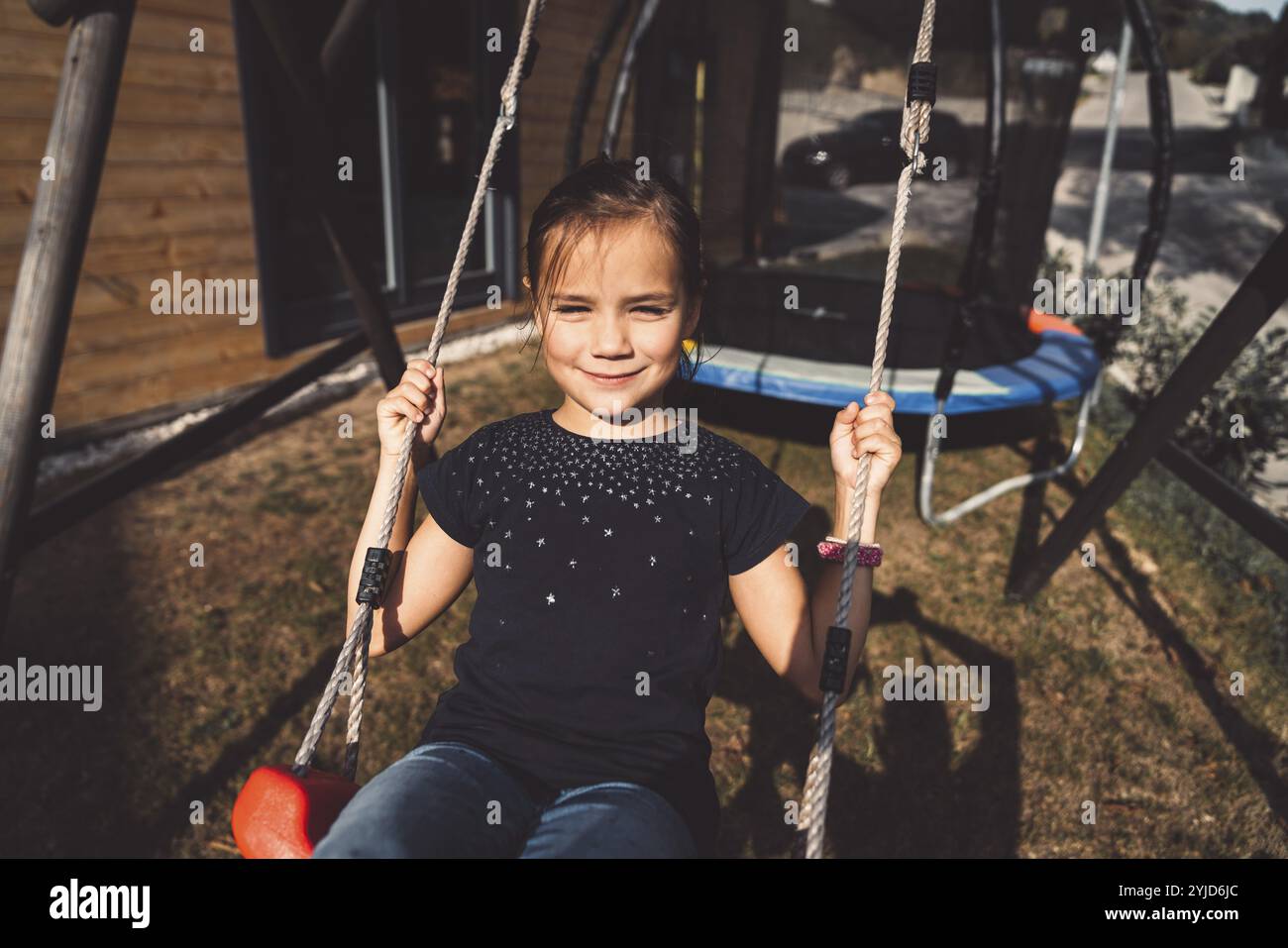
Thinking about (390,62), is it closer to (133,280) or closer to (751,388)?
(133,280)

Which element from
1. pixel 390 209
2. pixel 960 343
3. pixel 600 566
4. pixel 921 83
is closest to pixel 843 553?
pixel 600 566

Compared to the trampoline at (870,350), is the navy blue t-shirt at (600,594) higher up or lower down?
higher up

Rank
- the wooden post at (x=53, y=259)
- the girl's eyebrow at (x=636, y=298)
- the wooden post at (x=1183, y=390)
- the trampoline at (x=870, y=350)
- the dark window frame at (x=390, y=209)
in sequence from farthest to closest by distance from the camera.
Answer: the dark window frame at (x=390, y=209)
the trampoline at (x=870, y=350)
the wooden post at (x=1183, y=390)
the wooden post at (x=53, y=259)
the girl's eyebrow at (x=636, y=298)

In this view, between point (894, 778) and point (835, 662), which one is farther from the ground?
point (835, 662)

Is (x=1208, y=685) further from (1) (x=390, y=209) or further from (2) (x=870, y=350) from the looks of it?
(1) (x=390, y=209)

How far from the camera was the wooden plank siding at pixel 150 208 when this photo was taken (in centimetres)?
407

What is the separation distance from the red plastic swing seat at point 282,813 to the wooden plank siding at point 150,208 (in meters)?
3.89

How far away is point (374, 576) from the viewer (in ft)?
4.78

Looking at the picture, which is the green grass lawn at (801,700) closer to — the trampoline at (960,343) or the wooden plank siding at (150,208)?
the trampoline at (960,343)

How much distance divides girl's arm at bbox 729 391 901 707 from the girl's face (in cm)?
34

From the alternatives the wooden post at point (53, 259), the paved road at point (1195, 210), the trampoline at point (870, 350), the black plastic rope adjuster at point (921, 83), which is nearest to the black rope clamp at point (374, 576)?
the wooden post at point (53, 259)

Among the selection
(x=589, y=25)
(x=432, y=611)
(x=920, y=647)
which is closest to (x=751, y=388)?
(x=920, y=647)

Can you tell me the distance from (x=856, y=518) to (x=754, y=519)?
0.18m
